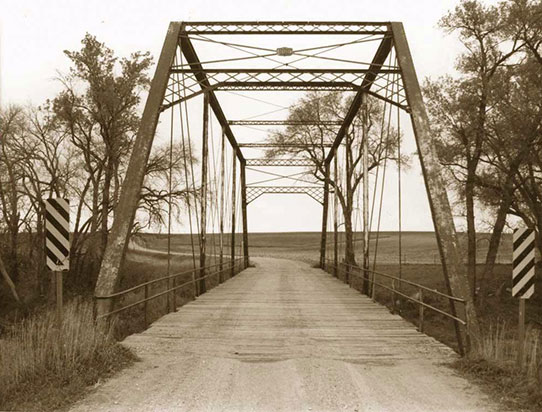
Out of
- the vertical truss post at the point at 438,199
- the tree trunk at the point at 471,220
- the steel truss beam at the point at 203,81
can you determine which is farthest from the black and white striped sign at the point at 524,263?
the tree trunk at the point at 471,220

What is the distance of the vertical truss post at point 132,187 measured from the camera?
9531mm

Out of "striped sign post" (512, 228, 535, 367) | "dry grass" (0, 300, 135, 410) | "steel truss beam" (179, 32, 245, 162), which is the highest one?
"steel truss beam" (179, 32, 245, 162)

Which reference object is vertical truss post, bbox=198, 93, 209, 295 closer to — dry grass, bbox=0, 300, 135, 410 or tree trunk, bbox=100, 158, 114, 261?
tree trunk, bbox=100, 158, 114, 261

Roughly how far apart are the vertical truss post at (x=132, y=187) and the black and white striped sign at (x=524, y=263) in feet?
20.3

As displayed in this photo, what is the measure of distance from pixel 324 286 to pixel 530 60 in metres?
11.0

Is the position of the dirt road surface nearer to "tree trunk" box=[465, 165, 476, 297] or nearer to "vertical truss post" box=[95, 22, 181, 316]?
"vertical truss post" box=[95, 22, 181, 316]

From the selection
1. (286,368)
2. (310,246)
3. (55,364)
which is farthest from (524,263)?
(310,246)

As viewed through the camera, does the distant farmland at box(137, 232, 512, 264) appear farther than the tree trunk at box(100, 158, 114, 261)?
Yes

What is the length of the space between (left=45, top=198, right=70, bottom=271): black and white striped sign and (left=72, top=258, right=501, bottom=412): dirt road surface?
1721 millimetres

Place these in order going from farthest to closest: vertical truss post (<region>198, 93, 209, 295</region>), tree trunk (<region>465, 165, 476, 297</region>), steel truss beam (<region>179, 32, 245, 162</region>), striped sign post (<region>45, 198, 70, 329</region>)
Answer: tree trunk (<region>465, 165, 476, 297</region>)
vertical truss post (<region>198, 93, 209, 295</region>)
steel truss beam (<region>179, 32, 245, 162</region>)
striped sign post (<region>45, 198, 70, 329</region>)

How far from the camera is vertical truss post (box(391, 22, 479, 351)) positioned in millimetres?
9094

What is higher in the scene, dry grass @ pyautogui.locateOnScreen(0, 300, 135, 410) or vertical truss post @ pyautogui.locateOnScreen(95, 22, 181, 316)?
vertical truss post @ pyautogui.locateOnScreen(95, 22, 181, 316)

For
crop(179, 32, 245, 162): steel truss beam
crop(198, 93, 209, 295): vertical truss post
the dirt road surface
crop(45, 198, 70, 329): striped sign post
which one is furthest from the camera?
crop(198, 93, 209, 295): vertical truss post

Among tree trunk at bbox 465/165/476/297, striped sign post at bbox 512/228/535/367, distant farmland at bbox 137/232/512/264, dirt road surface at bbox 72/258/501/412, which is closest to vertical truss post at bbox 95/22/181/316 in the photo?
dirt road surface at bbox 72/258/501/412
